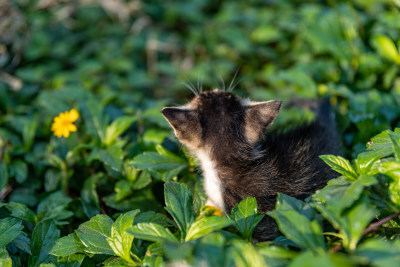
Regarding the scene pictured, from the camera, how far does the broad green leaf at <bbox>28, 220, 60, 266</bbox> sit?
95.0 inches

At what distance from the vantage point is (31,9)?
5555mm

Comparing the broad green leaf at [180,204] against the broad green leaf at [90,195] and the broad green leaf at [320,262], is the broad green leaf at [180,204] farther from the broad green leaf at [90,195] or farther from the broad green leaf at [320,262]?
the broad green leaf at [90,195]

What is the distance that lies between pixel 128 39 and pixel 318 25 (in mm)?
3099

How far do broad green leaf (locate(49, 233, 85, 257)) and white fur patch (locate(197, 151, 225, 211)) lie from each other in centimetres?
113

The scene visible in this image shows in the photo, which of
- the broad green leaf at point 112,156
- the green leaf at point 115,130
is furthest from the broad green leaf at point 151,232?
the green leaf at point 115,130

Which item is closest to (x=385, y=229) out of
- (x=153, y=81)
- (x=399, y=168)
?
(x=399, y=168)

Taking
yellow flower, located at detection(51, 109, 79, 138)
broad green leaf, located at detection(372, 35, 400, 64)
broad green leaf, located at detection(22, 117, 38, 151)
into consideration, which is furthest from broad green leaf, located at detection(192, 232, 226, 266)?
broad green leaf, located at detection(372, 35, 400, 64)

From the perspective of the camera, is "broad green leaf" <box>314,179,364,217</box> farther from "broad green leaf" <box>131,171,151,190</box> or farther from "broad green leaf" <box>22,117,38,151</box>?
"broad green leaf" <box>22,117,38,151</box>

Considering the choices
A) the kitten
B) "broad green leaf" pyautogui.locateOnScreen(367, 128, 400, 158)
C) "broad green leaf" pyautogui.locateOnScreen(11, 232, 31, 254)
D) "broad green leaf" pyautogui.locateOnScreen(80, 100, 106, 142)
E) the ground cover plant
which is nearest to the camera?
the ground cover plant

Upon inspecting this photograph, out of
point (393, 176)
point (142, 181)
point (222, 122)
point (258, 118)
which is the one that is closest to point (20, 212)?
point (142, 181)

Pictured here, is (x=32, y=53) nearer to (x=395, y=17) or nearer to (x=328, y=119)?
(x=328, y=119)

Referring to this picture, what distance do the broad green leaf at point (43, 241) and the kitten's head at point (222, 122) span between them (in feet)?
3.88

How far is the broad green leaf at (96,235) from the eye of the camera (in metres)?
2.25

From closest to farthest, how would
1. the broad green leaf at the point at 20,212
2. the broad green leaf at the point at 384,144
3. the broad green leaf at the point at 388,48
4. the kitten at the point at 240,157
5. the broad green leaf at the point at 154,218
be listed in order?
1. the broad green leaf at the point at 384,144
2. the broad green leaf at the point at 154,218
3. the broad green leaf at the point at 20,212
4. the kitten at the point at 240,157
5. the broad green leaf at the point at 388,48
